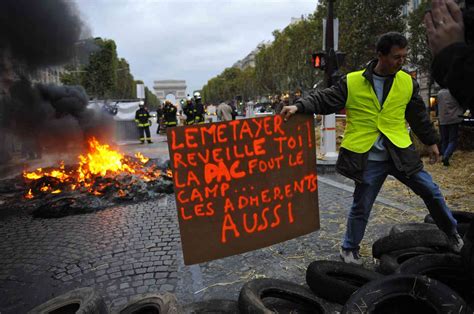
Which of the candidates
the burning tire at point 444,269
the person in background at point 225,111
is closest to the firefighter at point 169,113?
the person in background at point 225,111

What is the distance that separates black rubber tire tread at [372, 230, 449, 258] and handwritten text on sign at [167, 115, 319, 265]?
0.67 m

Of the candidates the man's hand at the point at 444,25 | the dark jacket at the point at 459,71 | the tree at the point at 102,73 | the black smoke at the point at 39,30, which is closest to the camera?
the dark jacket at the point at 459,71

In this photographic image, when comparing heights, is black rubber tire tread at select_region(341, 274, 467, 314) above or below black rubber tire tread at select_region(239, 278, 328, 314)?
above

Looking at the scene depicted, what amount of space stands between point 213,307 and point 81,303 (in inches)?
38.7

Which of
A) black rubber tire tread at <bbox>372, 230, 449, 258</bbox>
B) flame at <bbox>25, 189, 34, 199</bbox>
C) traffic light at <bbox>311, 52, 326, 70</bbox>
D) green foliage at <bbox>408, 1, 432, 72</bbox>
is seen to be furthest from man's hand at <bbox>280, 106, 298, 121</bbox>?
green foliage at <bbox>408, 1, 432, 72</bbox>

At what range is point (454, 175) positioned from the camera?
791 centimetres

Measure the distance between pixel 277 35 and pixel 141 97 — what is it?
3510 centimetres

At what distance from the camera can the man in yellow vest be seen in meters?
3.37

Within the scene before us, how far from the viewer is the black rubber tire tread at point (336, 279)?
122 inches

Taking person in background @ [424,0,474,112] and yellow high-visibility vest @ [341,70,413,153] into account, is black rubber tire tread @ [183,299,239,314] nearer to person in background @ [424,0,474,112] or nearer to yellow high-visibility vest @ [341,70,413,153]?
yellow high-visibility vest @ [341,70,413,153]

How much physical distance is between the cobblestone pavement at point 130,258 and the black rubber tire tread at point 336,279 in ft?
1.29

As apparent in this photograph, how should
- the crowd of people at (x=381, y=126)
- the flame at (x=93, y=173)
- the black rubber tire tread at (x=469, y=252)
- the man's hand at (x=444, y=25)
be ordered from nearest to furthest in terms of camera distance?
the man's hand at (x=444, y=25) < the black rubber tire tread at (x=469, y=252) < the crowd of people at (x=381, y=126) < the flame at (x=93, y=173)

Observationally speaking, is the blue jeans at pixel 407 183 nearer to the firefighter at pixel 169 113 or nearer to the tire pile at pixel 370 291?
the tire pile at pixel 370 291

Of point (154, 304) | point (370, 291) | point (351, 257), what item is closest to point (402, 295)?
point (370, 291)
